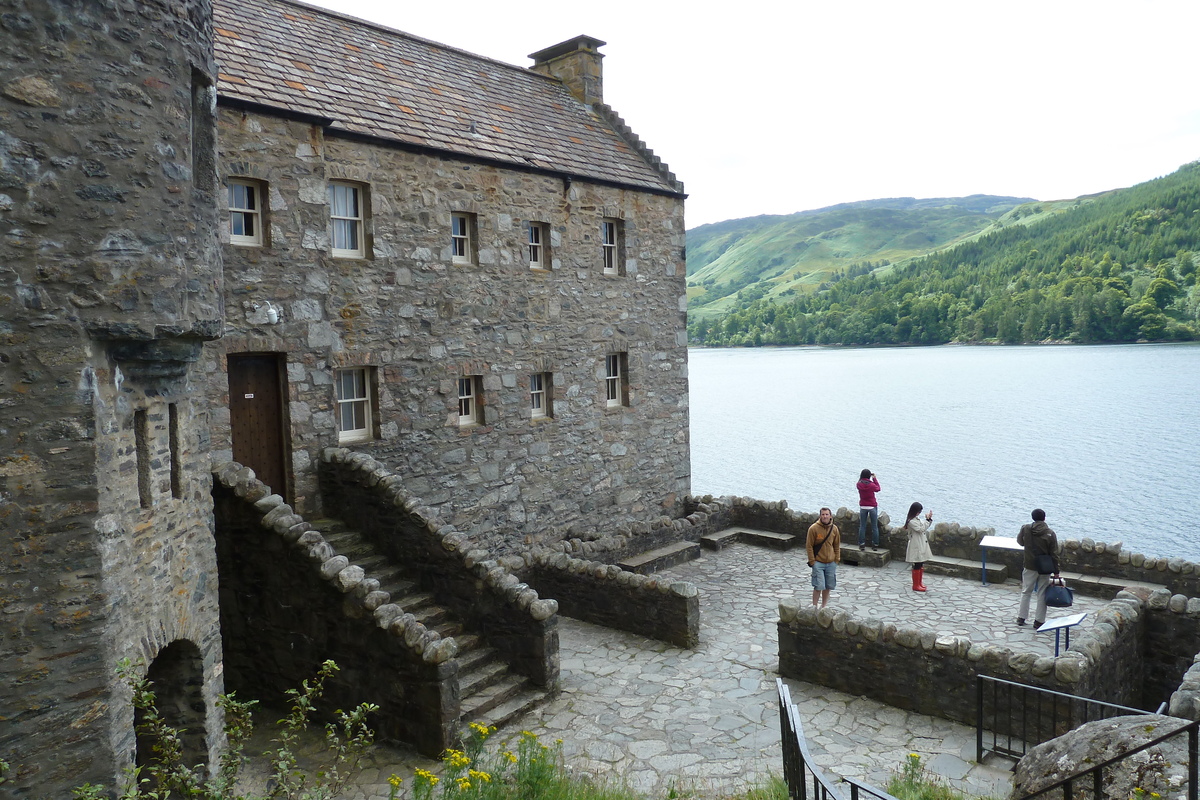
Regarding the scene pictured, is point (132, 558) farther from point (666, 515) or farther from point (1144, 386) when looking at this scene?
point (1144, 386)

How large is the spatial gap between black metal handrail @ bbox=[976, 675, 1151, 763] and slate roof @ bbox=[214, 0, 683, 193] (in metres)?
12.0

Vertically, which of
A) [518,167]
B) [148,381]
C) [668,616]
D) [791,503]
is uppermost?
[518,167]

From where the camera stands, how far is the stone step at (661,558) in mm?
16875

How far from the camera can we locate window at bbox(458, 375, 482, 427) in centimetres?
1520

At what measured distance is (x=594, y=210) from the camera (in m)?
17.7

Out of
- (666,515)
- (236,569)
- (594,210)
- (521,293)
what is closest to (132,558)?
(236,569)

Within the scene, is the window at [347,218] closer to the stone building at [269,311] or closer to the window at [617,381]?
the stone building at [269,311]

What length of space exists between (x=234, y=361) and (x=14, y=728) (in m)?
6.60

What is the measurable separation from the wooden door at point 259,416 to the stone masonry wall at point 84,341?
4.56m

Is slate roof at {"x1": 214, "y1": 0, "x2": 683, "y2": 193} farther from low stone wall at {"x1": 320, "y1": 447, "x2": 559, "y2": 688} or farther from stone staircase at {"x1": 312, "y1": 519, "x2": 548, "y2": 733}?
stone staircase at {"x1": 312, "y1": 519, "x2": 548, "y2": 733}

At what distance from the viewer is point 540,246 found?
54.5 feet

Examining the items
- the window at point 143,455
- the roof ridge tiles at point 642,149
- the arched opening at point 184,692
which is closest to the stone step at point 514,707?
the arched opening at point 184,692

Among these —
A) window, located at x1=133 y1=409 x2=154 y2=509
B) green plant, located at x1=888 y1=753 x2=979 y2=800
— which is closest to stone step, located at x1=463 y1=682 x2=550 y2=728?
green plant, located at x1=888 y1=753 x2=979 y2=800

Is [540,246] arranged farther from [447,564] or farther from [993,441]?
[993,441]
